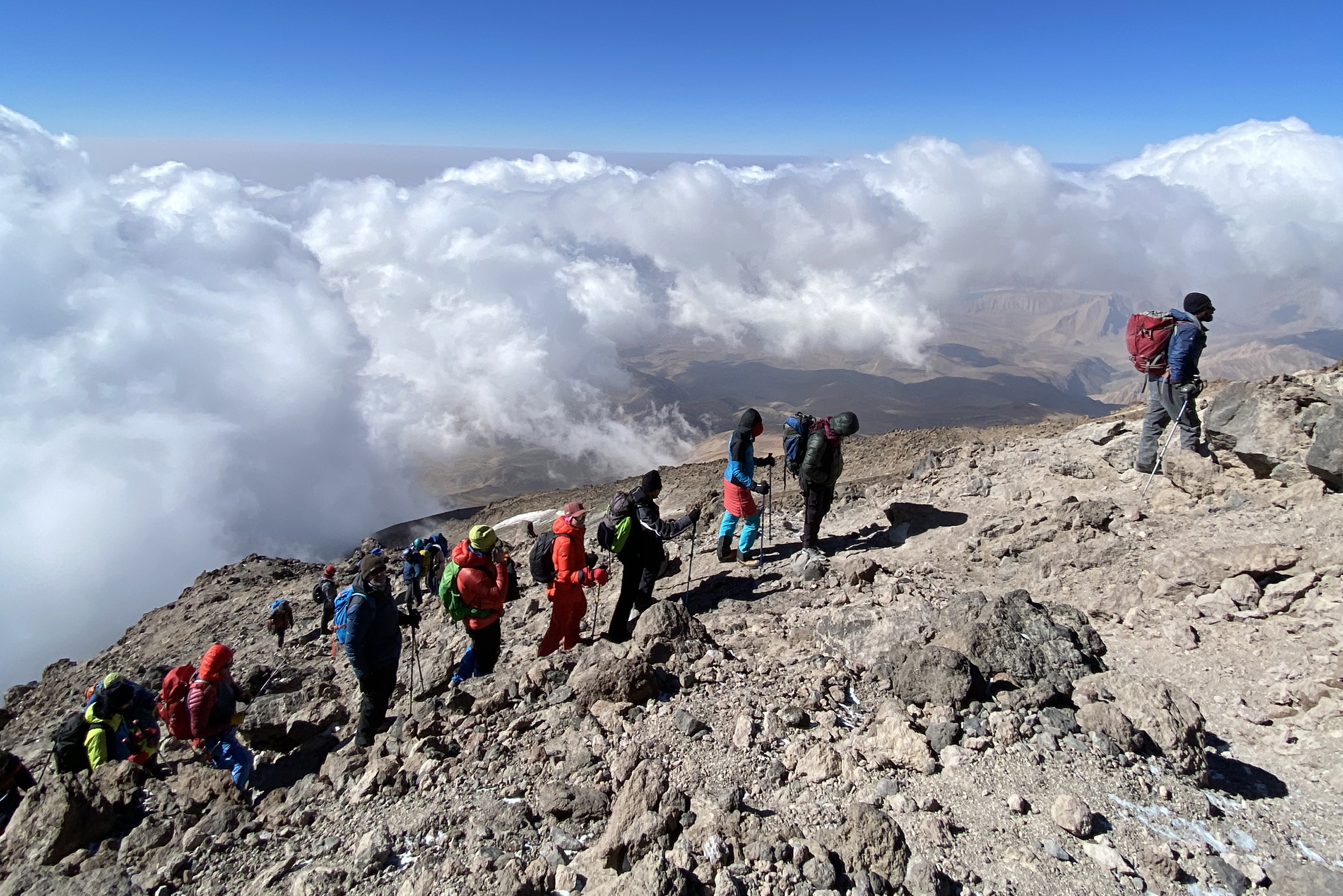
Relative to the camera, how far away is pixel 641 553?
7297 millimetres

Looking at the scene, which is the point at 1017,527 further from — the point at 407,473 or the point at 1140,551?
the point at 407,473

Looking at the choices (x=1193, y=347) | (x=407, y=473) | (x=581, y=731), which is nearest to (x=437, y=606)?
(x=581, y=731)

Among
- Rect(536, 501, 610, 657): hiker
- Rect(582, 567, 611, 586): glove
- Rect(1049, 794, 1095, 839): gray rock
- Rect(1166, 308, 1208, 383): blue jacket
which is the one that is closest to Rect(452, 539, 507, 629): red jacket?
Rect(536, 501, 610, 657): hiker

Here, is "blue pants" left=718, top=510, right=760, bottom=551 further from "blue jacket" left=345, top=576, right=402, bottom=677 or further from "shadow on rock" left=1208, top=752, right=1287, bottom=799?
"shadow on rock" left=1208, top=752, right=1287, bottom=799

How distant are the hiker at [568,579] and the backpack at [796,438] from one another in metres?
3.15

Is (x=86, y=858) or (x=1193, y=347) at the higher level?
(x=1193, y=347)

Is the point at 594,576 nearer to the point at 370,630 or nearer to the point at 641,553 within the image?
the point at 641,553

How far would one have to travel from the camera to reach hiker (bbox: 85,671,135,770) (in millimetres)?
6141

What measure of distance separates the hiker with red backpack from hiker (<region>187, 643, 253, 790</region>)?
1.02 metres

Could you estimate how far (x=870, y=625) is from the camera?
21.3ft

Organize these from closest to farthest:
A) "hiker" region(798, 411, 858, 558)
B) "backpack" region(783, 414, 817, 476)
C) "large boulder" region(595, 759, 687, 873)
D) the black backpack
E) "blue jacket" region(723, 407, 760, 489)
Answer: "large boulder" region(595, 759, 687, 873) → the black backpack → "hiker" region(798, 411, 858, 558) → "blue jacket" region(723, 407, 760, 489) → "backpack" region(783, 414, 817, 476)

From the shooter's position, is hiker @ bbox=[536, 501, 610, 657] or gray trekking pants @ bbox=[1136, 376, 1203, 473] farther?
gray trekking pants @ bbox=[1136, 376, 1203, 473]

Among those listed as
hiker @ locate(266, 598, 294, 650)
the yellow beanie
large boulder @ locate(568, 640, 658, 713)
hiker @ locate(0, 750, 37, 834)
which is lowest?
hiker @ locate(266, 598, 294, 650)

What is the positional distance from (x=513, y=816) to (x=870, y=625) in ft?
12.0
